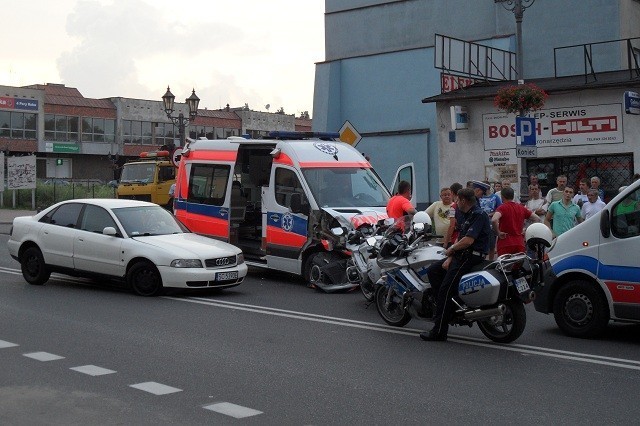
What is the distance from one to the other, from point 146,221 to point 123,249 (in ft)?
3.45

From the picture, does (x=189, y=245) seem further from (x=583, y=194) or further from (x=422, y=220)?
(x=583, y=194)

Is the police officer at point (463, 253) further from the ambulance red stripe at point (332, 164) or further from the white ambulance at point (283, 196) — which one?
the ambulance red stripe at point (332, 164)

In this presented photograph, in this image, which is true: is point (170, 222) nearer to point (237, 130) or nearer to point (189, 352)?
point (189, 352)

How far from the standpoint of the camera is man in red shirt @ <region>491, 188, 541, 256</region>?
12570 millimetres

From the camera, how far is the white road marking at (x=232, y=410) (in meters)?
6.91

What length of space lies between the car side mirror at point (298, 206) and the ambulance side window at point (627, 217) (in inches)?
258

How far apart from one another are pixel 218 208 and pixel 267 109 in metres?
88.7

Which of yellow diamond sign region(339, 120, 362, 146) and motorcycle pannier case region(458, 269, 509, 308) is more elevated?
yellow diamond sign region(339, 120, 362, 146)

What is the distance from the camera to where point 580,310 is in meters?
10.5

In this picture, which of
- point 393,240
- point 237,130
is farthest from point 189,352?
point 237,130

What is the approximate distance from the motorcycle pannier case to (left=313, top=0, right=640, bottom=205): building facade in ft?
72.8

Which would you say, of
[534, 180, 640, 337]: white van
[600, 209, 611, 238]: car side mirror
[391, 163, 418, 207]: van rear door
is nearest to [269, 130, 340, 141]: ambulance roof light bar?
[391, 163, 418, 207]: van rear door

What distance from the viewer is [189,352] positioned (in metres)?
9.51

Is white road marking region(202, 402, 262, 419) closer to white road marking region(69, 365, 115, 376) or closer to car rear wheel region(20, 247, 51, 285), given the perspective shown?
white road marking region(69, 365, 115, 376)
